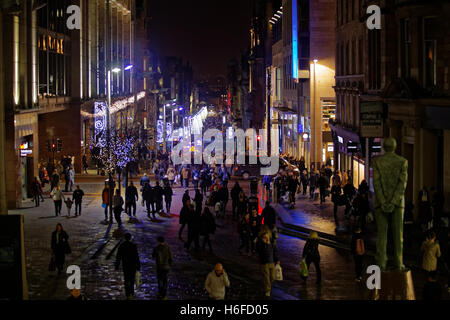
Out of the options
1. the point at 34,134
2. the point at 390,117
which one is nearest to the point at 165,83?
the point at 34,134

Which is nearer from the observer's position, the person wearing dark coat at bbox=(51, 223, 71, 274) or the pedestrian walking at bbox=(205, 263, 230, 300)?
the pedestrian walking at bbox=(205, 263, 230, 300)

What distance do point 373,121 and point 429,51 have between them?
480 centimetres

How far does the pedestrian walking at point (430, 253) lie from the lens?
19188mm

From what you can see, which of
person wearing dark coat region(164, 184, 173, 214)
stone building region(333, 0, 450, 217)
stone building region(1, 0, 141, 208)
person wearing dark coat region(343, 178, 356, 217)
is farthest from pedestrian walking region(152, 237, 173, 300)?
person wearing dark coat region(164, 184, 173, 214)

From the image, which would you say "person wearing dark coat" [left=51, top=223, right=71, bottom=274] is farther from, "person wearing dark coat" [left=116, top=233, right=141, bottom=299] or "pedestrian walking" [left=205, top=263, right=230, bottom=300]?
"pedestrian walking" [left=205, top=263, right=230, bottom=300]

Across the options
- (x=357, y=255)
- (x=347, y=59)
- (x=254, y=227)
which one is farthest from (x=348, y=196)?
(x=347, y=59)

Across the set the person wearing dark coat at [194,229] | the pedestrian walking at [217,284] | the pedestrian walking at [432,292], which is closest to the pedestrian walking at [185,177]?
the person wearing dark coat at [194,229]

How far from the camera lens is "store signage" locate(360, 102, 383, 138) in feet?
113

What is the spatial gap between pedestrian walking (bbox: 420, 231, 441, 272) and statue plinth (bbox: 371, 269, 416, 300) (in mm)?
3622

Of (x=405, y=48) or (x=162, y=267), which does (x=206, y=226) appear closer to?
(x=162, y=267)

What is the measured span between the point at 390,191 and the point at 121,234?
15.1 m

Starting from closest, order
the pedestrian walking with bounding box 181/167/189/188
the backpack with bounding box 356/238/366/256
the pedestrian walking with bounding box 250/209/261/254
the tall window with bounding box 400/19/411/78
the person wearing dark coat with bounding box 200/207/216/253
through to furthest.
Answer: the backpack with bounding box 356/238/366/256
the pedestrian walking with bounding box 250/209/261/254
the person wearing dark coat with bounding box 200/207/216/253
the tall window with bounding box 400/19/411/78
the pedestrian walking with bounding box 181/167/189/188

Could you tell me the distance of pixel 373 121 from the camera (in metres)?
34.8

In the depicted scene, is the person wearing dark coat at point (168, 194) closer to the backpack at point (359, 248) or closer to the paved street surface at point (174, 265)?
the paved street surface at point (174, 265)
